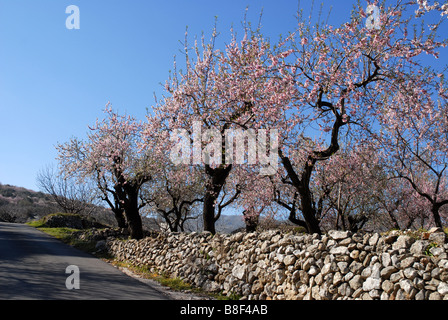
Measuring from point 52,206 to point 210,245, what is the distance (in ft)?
149

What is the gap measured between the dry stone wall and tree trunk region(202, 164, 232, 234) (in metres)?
1.71

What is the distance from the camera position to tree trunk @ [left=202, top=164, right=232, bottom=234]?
1366cm

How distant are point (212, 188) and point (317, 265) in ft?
22.0

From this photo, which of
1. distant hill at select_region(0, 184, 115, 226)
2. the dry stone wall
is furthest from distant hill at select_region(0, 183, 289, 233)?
the dry stone wall

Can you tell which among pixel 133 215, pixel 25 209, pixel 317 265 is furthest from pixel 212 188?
pixel 25 209

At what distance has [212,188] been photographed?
13.6 meters

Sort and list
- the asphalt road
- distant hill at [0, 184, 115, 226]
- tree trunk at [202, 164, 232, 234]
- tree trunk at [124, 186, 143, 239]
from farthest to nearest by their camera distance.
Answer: distant hill at [0, 184, 115, 226], tree trunk at [124, 186, 143, 239], tree trunk at [202, 164, 232, 234], the asphalt road

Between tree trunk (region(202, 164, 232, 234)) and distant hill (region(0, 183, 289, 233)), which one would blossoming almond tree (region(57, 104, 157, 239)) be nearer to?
tree trunk (region(202, 164, 232, 234))

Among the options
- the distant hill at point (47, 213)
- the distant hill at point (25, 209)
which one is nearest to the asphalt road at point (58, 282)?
the distant hill at point (47, 213)

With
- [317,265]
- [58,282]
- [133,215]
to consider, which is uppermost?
[133,215]

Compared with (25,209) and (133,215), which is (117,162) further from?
(25,209)

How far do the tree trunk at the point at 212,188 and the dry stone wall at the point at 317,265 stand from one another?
1.71 metres

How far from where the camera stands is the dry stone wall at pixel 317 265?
5668 millimetres

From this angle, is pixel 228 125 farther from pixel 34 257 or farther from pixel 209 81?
pixel 34 257
